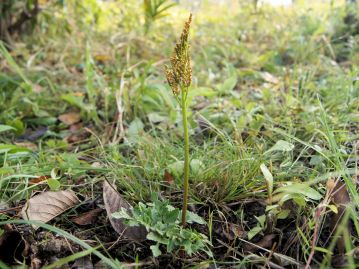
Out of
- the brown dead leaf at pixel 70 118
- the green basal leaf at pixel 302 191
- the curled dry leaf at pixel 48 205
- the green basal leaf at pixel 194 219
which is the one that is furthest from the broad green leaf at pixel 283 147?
the brown dead leaf at pixel 70 118

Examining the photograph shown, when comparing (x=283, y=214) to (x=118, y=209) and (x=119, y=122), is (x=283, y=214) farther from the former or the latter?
(x=119, y=122)

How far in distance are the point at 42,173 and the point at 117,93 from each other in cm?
68

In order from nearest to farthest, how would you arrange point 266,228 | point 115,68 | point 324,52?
point 266,228 < point 115,68 < point 324,52

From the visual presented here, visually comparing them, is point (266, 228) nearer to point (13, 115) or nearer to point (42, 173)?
point (42, 173)

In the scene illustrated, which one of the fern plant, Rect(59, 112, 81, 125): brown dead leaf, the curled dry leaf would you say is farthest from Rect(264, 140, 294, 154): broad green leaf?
the fern plant

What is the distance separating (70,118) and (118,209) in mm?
962

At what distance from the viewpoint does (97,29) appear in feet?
10.1

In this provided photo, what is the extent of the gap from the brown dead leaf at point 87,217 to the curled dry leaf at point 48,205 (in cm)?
5

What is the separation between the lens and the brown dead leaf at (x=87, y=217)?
1.07 metres

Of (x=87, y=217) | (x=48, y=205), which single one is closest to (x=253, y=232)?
(x=87, y=217)

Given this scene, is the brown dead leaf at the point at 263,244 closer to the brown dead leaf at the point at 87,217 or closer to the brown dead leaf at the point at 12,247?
the brown dead leaf at the point at 87,217

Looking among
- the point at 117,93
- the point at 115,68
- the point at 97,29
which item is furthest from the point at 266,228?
the point at 97,29

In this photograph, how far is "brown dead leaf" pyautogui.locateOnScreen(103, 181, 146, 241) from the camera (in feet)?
3.21

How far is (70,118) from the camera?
1.88 metres
